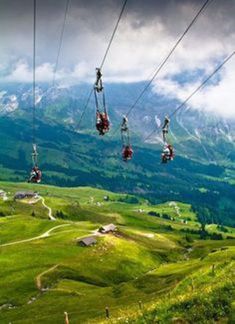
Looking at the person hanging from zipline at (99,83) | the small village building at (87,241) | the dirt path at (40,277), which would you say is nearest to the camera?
the person hanging from zipline at (99,83)

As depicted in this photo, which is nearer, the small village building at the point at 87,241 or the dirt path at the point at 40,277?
the dirt path at the point at 40,277

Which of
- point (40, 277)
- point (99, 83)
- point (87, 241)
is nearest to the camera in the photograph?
point (99, 83)

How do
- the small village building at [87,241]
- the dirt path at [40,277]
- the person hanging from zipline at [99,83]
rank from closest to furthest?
the person hanging from zipline at [99,83]
the dirt path at [40,277]
the small village building at [87,241]

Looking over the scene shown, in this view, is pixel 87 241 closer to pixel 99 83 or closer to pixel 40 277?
pixel 40 277

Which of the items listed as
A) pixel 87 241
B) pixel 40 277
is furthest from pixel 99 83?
pixel 87 241

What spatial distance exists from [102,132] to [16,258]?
133m

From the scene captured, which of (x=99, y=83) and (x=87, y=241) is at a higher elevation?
(x=99, y=83)

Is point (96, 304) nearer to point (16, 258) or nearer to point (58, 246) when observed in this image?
point (16, 258)

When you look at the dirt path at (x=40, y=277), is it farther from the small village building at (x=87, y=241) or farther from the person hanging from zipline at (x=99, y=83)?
the person hanging from zipline at (x=99, y=83)

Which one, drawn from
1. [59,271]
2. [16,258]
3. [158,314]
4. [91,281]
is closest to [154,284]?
[91,281]

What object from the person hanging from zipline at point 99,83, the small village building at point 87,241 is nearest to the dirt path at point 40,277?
the small village building at point 87,241

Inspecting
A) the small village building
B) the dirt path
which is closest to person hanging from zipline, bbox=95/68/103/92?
the dirt path

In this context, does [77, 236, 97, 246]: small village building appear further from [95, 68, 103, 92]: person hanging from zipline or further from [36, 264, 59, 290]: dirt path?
[95, 68, 103, 92]: person hanging from zipline

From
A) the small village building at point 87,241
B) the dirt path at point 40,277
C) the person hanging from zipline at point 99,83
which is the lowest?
the dirt path at point 40,277
